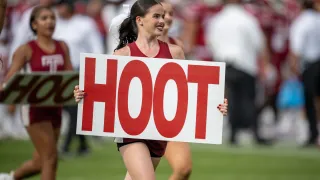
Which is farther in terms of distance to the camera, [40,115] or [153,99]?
[40,115]

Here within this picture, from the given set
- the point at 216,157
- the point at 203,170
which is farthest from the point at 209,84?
the point at 216,157

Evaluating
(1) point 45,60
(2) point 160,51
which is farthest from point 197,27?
(2) point 160,51

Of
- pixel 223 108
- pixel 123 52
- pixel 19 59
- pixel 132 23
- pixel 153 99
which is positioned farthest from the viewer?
pixel 19 59

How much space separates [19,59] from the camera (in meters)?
11.4

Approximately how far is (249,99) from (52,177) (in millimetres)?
9061

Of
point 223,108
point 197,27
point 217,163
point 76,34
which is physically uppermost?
point 197,27

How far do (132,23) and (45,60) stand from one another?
6.46 ft

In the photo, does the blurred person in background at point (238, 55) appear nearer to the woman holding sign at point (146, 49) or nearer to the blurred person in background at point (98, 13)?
the blurred person in background at point (98, 13)

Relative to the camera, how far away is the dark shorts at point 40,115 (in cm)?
1138

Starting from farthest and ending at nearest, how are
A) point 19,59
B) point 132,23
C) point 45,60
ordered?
1. point 45,60
2. point 19,59
3. point 132,23

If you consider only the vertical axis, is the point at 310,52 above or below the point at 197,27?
below

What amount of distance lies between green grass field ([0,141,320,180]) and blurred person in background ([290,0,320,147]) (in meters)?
0.59

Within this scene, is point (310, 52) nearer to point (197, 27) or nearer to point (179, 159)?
point (197, 27)

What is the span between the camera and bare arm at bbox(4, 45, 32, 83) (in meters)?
11.3
